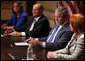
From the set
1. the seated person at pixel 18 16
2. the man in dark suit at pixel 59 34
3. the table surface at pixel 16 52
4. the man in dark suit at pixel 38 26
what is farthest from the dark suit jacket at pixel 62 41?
the seated person at pixel 18 16

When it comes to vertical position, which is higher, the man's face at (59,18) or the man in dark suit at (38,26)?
the man's face at (59,18)

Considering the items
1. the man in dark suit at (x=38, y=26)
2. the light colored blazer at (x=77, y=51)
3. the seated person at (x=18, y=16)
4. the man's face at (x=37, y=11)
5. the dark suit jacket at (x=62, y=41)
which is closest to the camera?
the light colored blazer at (x=77, y=51)

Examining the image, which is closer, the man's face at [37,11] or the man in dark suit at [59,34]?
the man in dark suit at [59,34]

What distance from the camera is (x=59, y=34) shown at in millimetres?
3324

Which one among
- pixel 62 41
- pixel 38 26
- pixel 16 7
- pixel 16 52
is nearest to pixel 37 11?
pixel 38 26

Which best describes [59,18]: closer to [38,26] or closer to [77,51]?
[77,51]

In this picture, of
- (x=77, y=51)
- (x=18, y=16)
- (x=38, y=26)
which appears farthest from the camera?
(x=18, y=16)

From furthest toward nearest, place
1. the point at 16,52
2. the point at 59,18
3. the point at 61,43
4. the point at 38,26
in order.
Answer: the point at 38,26 < the point at 59,18 < the point at 61,43 < the point at 16,52

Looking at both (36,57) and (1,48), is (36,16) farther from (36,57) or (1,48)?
(36,57)

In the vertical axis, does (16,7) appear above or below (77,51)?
above

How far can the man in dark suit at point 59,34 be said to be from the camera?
3165mm

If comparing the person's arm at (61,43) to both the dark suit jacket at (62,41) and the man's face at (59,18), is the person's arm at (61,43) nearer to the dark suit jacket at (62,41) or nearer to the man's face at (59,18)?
the dark suit jacket at (62,41)

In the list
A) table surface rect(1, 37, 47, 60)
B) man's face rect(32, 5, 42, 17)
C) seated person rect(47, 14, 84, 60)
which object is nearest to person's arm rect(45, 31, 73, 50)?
table surface rect(1, 37, 47, 60)

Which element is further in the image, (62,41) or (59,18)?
(59,18)
